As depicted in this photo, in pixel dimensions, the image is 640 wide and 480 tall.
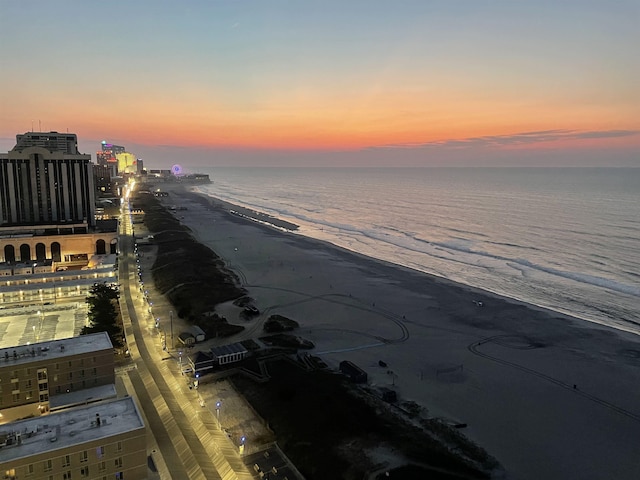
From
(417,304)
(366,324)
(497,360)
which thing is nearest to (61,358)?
(366,324)

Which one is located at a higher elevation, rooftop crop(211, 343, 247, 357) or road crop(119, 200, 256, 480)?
rooftop crop(211, 343, 247, 357)

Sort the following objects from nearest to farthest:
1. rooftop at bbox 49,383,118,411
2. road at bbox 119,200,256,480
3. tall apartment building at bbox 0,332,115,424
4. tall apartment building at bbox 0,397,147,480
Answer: tall apartment building at bbox 0,397,147,480
road at bbox 119,200,256,480
tall apartment building at bbox 0,332,115,424
rooftop at bbox 49,383,118,411

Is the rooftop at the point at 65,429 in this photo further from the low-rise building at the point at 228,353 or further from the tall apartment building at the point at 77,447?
the low-rise building at the point at 228,353

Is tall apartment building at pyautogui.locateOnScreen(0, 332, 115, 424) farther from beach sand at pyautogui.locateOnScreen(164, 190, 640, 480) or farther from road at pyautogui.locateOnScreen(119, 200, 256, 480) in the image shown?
beach sand at pyautogui.locateOnScreen(164, 190, 640, 480)

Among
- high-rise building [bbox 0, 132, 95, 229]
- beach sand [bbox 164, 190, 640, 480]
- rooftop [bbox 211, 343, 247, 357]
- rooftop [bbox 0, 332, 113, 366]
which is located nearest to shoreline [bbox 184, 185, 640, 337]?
beach sand [bbox 164, 190, 640, 480]

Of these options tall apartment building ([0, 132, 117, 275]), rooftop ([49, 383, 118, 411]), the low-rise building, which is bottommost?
the low-rise building

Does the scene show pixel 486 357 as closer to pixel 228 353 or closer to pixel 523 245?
pixel 228 353

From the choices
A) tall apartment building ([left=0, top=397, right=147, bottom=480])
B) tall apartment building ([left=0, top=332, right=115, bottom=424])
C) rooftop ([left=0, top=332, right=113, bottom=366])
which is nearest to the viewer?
tall apartment building ([left=0, top=397, right=147, bottom=480])
